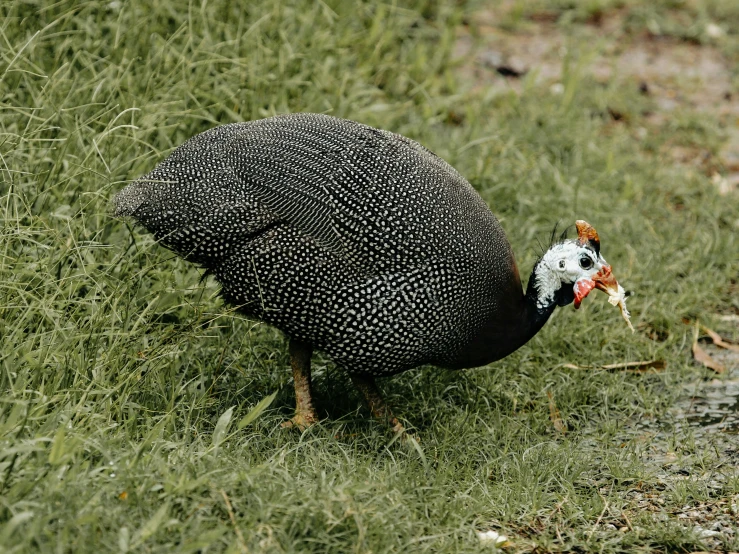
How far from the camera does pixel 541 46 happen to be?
721 centimetres

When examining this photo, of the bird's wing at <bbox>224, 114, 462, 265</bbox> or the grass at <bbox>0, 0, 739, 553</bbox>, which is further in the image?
the bird's wing at <bbox>224, 114, 462, 265</bbox>

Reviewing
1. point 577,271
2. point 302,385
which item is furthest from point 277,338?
point 577,271

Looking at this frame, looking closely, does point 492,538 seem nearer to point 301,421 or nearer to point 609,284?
point 301,421

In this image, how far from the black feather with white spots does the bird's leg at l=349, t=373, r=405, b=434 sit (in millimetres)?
136

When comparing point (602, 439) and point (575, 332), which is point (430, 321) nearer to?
point (602, 439)

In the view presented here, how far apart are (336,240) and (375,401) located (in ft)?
2.14

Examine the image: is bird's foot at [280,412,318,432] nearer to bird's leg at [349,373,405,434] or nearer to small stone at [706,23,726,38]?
bird's leg at [349,373,405,434]

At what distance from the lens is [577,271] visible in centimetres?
363

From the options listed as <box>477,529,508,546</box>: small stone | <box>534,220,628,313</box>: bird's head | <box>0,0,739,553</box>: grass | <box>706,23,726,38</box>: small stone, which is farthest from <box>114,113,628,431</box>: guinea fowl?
<box>706,23,726,38</box>: small stone

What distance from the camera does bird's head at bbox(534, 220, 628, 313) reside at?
362cm

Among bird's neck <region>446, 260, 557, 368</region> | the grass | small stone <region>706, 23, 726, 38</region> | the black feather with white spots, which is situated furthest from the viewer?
small stone <region>706, 23, 726, 38</region>

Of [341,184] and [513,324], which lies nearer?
[341,184]

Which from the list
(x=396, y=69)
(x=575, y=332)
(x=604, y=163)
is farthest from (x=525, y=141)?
(x=575, y=332)

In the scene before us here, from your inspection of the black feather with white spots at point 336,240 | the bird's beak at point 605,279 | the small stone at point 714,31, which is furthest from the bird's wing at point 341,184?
the small stone at point 714,31
